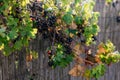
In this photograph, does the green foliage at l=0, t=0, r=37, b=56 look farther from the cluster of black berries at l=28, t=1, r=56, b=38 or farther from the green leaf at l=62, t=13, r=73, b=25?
the green leaf at l=62, t=13, r=73, b=25

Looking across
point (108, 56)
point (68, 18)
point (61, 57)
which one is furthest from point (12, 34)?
point (108, 56)

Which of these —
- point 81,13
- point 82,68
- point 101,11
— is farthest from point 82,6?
point 101,11

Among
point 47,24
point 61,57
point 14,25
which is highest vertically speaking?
point 14,25

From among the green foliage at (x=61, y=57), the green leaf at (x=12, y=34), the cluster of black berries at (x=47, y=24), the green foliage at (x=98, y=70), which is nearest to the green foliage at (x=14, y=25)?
the green leaf at (x=12, y=34)

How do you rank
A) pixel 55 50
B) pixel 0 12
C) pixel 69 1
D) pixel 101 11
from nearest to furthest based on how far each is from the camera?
pixel 0 12
pixel 69 1
pixel 55 50
pixel 101 11

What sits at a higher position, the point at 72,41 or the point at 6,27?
the point at 6,27

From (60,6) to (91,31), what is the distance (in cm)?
39

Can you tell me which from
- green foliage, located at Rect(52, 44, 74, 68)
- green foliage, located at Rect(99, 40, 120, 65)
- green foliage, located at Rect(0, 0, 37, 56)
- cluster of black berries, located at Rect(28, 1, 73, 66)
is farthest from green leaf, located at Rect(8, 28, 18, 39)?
green foliage, located at Rect(99, 40, 120, 65)

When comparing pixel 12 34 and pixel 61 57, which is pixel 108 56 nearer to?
pixel 61 57

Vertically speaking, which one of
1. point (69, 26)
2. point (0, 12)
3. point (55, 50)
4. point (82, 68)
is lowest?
point (82, 68)

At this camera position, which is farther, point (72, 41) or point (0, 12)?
point (72, 41)

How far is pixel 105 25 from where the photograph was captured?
5434mm

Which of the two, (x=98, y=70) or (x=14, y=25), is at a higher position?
(x=14, y=25)

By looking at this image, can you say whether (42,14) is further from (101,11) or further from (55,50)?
(101,11)
